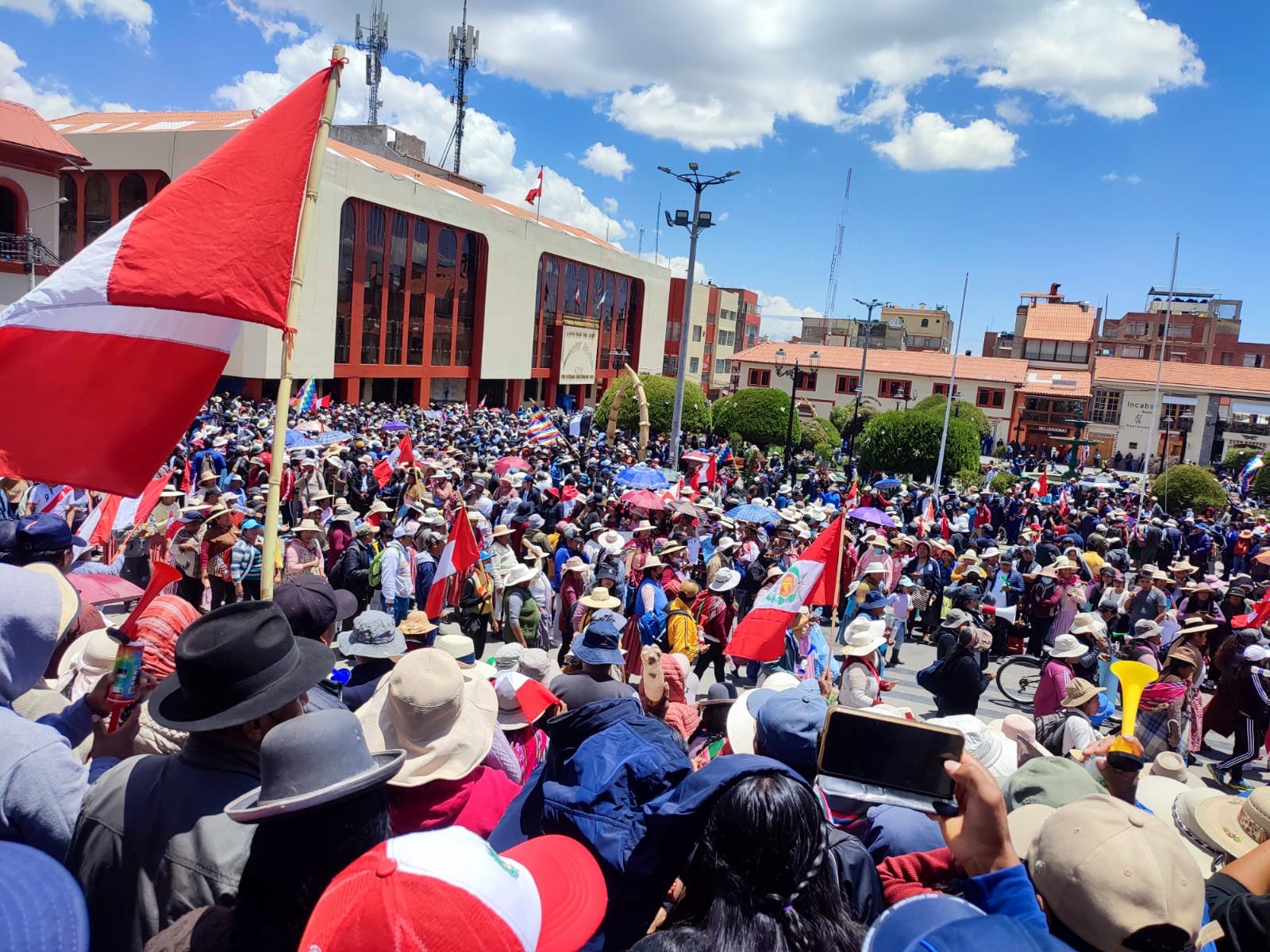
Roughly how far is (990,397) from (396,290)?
134 ft

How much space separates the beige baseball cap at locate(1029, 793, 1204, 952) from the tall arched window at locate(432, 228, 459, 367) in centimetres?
4109

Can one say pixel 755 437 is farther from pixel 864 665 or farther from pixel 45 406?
pixel 45 406

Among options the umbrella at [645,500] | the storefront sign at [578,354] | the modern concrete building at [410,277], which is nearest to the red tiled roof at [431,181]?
Answer: the modern concrete building at [410,277]

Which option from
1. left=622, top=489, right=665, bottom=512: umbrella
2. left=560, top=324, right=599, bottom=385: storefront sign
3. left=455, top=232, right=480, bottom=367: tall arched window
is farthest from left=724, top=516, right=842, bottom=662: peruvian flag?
left=560, top=324, right=599, bottom=385: storefront sign

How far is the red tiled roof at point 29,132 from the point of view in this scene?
2222 cm

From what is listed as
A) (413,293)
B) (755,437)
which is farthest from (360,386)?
(755,437)

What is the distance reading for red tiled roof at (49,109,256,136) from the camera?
102 ft

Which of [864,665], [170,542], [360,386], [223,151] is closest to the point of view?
[223,151]

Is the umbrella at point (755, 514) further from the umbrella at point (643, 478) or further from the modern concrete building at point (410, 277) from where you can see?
the modern concrete building at point (410, 277)

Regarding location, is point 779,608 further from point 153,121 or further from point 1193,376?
point 1193,376

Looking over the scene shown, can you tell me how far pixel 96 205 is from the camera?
106 feet

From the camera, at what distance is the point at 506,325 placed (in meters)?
44.9

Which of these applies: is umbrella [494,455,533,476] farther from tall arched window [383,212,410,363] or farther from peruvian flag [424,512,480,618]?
tall arched window [383,212,410,363]

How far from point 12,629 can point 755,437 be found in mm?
28417
